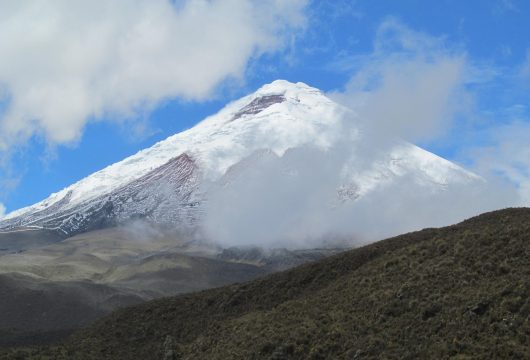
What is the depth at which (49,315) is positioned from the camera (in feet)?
365

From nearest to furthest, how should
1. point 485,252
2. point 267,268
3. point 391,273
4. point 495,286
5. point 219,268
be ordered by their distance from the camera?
point 495,286 < point 485,252 < point 391,273 < point 219,268 < point 267,268

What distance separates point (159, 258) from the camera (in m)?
174

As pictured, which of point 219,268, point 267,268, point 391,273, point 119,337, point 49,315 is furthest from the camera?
point 267,268

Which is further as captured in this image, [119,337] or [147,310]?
[147,310]

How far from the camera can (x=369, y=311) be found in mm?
32625

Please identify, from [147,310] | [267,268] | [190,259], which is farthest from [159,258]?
[147,310]

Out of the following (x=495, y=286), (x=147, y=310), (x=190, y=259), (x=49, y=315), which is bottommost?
(x=495, y=286)

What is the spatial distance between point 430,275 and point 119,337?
22763mm

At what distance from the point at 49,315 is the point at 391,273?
8722cm

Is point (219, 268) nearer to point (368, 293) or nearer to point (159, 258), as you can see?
point (159, 258)

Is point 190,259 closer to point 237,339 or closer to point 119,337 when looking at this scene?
point 119,337

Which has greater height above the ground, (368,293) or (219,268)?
(219,268)

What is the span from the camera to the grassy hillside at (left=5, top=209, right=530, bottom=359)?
27.2 metres

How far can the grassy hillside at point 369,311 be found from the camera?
89.4 feet
